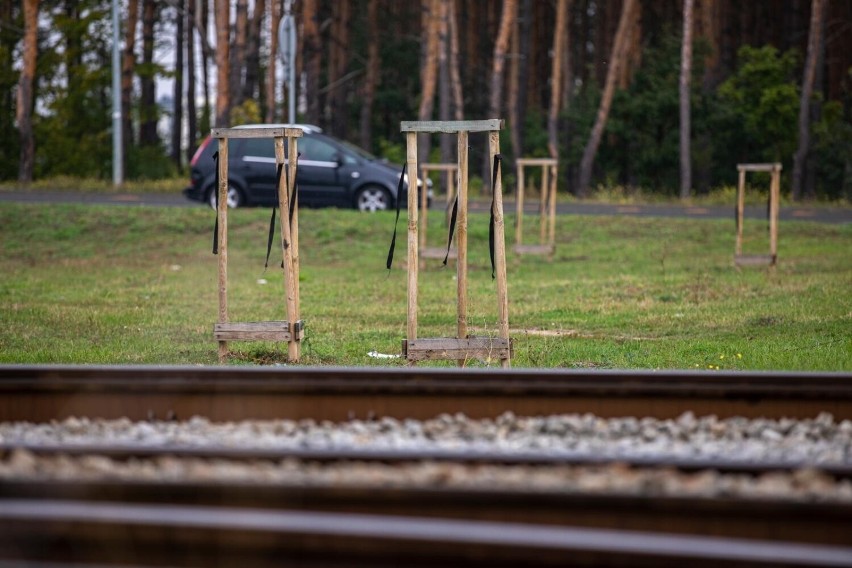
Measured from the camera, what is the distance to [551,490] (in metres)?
4.55

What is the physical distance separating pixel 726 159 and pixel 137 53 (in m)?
23.0

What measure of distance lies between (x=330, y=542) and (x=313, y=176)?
22.5m

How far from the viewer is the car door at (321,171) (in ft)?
85.8

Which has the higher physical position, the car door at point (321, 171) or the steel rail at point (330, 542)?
the car door at point (321, 171)

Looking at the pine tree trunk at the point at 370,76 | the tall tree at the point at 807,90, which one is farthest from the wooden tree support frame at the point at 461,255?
the pine tree trunk at the point at 370,76

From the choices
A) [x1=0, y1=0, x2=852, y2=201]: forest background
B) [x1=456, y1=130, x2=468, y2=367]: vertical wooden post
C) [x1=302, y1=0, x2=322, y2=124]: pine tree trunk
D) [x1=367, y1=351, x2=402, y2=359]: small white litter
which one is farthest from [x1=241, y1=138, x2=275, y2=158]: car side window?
[x1=302, y1=0, x2=322, y2=124]: pine tree trunk

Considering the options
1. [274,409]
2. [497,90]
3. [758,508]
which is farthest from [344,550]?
[497,90]

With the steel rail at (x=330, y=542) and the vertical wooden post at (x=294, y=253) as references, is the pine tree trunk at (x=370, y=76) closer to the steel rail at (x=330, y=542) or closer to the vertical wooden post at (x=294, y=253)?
the vertical wooden post at (x=294, y=253)

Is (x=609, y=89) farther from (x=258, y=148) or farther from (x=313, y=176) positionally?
(x=258, y=148)

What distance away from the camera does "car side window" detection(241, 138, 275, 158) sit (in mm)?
26547

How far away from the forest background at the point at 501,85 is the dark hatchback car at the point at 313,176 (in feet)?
31.8

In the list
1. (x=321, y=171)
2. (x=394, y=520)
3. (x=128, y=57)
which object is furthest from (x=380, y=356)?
(x=128, y=57)

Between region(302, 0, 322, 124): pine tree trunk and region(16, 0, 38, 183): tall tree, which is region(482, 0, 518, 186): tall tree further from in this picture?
region(16, 0, 38, 183): tall tree

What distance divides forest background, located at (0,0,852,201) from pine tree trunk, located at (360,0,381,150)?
9 cm
